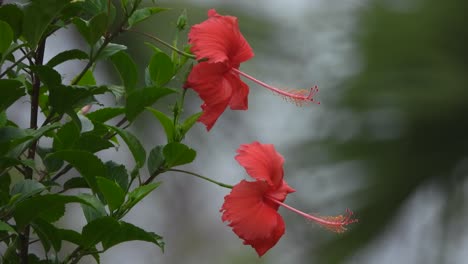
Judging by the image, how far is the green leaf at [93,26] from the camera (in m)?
0.72

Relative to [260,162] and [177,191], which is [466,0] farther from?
[260,162]

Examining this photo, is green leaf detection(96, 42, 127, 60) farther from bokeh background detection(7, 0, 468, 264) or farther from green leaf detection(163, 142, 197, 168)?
bokeh background detection(7, 0, 468, 264)

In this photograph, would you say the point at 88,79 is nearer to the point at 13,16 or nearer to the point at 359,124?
the point at 13,16

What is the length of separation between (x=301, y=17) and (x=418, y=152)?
0.65 meters

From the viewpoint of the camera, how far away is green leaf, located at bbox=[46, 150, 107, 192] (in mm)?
725

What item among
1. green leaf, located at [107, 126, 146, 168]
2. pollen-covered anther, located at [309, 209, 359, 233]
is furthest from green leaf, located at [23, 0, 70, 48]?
pollen-covered anther, located at [309, 209, 359, 233]

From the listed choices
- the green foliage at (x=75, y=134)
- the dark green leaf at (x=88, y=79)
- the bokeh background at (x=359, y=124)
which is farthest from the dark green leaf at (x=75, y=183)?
the bokeh background at (x=359, y=124)

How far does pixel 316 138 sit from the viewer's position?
136 inches

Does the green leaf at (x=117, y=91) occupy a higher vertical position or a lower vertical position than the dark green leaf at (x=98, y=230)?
higher

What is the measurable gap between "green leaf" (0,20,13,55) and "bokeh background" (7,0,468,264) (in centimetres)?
246

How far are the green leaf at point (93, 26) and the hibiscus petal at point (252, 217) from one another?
151mm

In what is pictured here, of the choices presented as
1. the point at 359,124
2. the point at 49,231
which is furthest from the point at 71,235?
the point at 359,124

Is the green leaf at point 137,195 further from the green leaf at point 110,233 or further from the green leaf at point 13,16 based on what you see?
the green leaf at point 13,16

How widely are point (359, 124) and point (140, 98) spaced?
2769 mm
